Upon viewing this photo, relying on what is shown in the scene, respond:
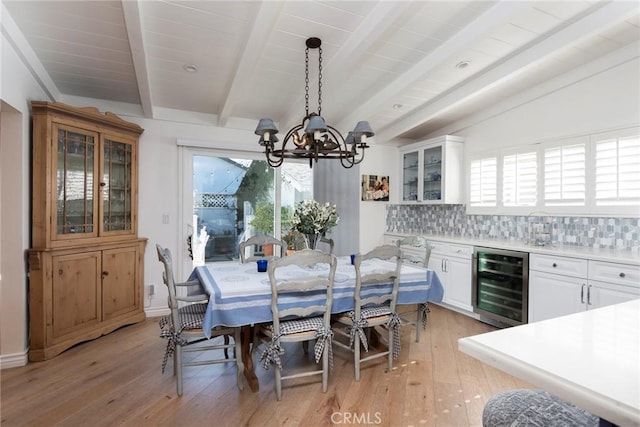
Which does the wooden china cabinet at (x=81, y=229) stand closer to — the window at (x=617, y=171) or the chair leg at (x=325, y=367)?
the chair leg at (x=325, y=367)

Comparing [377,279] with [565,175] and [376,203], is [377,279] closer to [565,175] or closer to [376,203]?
[565,175]

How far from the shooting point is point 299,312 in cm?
228

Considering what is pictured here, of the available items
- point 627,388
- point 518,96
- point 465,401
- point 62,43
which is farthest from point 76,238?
point 518,96

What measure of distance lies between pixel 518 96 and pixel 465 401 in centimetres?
337

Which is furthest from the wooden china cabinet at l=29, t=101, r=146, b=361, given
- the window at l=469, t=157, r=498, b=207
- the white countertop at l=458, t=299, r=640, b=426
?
the window at l=469, t=157, r=498, b=207

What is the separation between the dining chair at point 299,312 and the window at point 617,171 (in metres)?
2.76

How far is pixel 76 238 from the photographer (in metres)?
3.14

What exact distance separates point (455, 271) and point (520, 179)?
4.27 feet

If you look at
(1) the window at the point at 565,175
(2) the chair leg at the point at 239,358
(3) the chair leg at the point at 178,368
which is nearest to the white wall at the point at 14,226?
(3) the chair leg at the point at 178,368

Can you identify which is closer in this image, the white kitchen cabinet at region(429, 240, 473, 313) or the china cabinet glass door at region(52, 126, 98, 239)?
the china cabinet glass door at region(52, 126, 98, 239)

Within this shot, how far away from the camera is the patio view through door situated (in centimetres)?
425

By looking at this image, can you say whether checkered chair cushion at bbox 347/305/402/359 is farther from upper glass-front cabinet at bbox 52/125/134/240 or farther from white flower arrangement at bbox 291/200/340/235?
upper glass-front cabinet at bbox 52/125/134/240

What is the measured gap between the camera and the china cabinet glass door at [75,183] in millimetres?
3024

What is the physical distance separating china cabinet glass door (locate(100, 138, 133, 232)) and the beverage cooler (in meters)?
3.91
